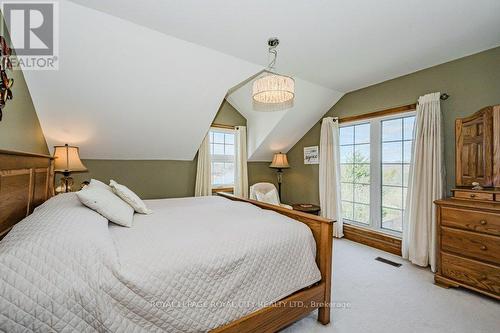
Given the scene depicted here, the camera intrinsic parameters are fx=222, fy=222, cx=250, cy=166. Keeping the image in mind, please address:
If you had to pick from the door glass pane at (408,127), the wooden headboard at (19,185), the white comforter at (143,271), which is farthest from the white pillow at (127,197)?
the door glass pane at (408,127)

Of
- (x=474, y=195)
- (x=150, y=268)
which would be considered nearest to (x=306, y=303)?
(x=150, y=268)

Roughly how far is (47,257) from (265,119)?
3599 millimetres

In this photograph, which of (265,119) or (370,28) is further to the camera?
(265,119)

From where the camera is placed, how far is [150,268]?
114cm

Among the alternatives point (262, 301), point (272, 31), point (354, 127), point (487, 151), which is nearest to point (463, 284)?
point (487, 151)

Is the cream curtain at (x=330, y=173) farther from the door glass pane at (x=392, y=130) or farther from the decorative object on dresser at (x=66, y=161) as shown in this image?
the decorative object on dresser at (x=66, y=161)

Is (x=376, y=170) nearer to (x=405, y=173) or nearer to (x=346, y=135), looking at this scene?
(x=405, y=173)

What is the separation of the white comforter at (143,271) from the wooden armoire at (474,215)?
5.19ft

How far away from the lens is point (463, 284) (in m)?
2.13

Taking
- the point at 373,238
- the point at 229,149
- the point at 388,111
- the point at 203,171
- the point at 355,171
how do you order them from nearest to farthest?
the point at 388,111, the point at 373,238, the point at 355,171, the point at 203,171, the point at 229,149

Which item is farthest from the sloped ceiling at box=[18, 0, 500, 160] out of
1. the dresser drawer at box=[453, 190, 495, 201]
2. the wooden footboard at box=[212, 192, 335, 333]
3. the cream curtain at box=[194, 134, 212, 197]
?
the wooden footboard at box=[212, 192, 335, 333]

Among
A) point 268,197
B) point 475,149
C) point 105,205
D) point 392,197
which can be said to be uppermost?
point 475,149

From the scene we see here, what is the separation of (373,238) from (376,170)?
1.05m

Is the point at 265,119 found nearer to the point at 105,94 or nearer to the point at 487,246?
the point at 105,94
